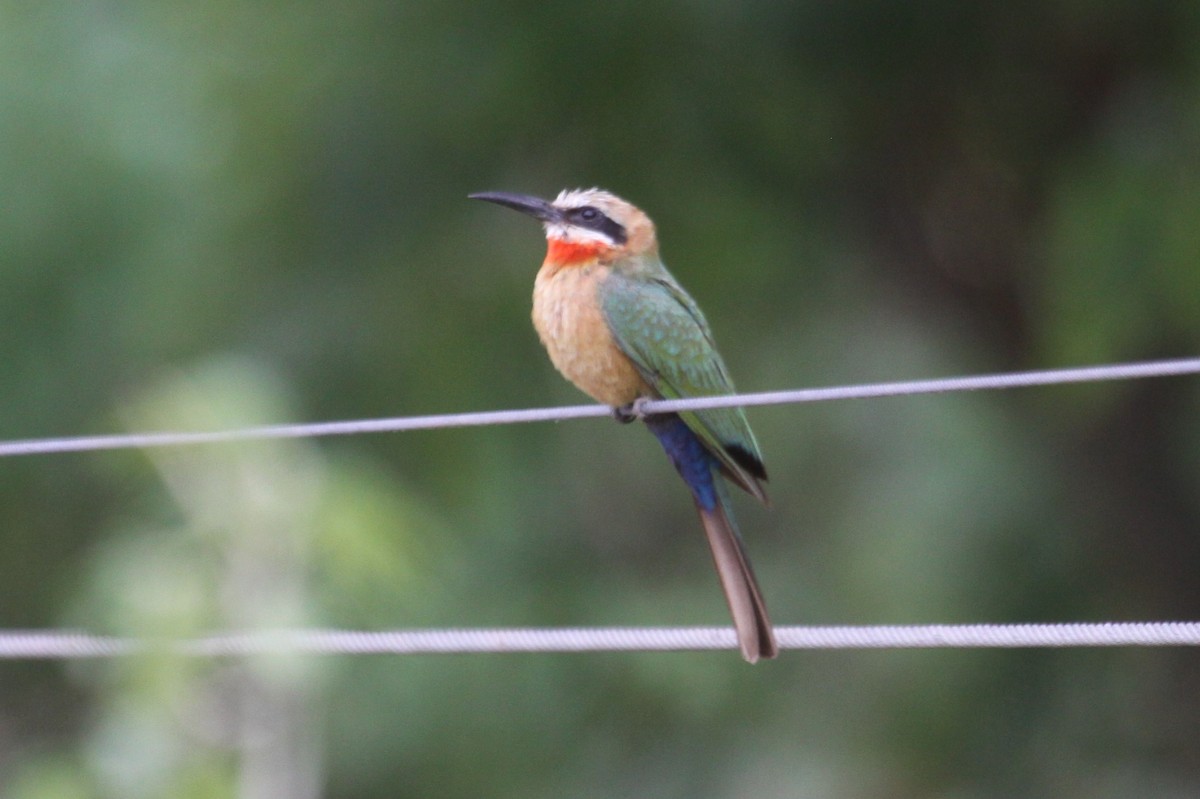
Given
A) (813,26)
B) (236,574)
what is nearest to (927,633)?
(236,574)

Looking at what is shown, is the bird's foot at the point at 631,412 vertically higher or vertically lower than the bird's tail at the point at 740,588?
higher

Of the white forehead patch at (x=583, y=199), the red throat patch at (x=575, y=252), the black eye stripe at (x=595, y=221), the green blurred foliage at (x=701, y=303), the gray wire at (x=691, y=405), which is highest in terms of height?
the gray wire at (x=691, y=405)

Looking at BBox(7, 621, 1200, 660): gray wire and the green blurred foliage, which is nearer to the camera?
BBox(7, 621, 1200, 660): gray wire

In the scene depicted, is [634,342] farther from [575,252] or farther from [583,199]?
[583,199]

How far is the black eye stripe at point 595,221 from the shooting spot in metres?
4.70

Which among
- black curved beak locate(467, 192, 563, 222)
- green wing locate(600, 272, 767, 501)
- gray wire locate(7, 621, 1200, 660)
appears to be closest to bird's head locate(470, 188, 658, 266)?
black curved beak locate(467, 192, 563, 222)

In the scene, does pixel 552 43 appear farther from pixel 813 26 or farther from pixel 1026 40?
pixel 1026 40

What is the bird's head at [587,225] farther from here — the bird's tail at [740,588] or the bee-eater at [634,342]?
the bird's tail at [740,588]

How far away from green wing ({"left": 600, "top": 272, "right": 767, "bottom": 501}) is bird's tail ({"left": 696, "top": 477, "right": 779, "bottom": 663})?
14cm

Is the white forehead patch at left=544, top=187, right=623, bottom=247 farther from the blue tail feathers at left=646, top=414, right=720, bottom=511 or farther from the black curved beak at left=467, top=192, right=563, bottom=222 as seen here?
the blue tail feathers at left=646, top=414, right=720, bottom=511

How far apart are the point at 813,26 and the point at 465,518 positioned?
203cm

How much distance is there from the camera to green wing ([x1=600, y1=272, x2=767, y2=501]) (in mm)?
4270

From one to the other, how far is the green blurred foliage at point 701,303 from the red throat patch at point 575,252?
1.16m

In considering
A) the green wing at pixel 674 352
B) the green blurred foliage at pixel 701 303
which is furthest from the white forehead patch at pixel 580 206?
the green blurred foliage at pixel 701 303
